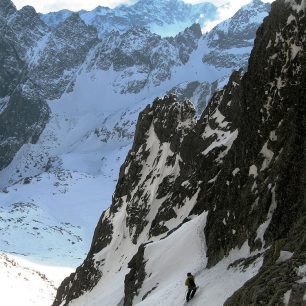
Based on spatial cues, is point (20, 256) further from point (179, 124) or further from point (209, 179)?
point (209, 179)

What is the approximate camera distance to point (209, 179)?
44594 mm

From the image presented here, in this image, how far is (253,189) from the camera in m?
28.5

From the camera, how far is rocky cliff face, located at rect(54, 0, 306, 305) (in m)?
20.0

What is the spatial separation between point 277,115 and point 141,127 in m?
43.3

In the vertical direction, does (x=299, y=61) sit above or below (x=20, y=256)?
below

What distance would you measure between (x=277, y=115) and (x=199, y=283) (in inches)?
400

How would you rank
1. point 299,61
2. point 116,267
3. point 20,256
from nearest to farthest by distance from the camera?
1. point 299,61
2. point 116,267
3. point 20,256

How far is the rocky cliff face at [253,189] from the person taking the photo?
20.0 m

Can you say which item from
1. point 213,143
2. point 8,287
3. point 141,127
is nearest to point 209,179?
point 213,143

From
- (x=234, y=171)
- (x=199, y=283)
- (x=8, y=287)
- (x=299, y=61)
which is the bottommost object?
(x=199, y=283)

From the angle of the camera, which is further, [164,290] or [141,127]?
[141,127]

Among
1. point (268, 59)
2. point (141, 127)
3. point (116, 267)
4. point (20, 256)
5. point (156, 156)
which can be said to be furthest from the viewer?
point (20, 256)

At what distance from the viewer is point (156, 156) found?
213 ft

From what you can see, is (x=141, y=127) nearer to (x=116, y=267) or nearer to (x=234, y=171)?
(x=116, y=267)
